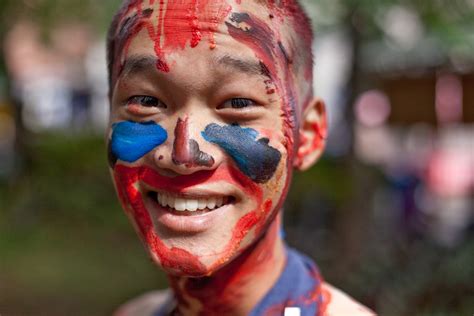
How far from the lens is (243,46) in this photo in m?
1.67

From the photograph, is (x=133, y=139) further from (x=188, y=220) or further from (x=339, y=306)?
(x=339, y=306)

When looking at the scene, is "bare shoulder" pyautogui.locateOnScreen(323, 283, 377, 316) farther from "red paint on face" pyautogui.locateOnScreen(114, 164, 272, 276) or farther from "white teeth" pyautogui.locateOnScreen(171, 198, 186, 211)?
"white teeth" pyautogui.locateOnScreen(171, 198, 186, 211)

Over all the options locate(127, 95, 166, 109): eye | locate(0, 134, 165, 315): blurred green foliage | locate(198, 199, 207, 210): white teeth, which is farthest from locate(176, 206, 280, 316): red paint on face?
locate(0, 134, 165, 315): blurred green foliage

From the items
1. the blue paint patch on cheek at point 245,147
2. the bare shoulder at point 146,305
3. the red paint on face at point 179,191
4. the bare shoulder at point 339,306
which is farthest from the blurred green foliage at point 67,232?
the blue paint patch on cheek at point 245,147

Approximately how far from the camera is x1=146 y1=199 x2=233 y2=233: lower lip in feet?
5.46

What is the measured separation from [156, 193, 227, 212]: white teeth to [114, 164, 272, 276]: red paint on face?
0.03m

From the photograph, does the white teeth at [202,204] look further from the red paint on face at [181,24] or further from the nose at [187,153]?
the red paint on face at [181,24]

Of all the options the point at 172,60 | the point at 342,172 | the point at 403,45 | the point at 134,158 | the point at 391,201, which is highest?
the point at 403,45

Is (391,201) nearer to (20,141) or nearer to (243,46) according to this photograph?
(20,141)

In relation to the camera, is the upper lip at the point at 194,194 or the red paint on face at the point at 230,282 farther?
the red paint on face at the point at 230,282

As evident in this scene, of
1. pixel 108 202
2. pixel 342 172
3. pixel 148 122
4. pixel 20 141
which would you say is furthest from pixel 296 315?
pixel 20 141

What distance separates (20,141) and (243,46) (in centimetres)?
706

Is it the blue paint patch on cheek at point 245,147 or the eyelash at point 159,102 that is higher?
the eyelash at point 159,102

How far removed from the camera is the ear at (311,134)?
1942mm
